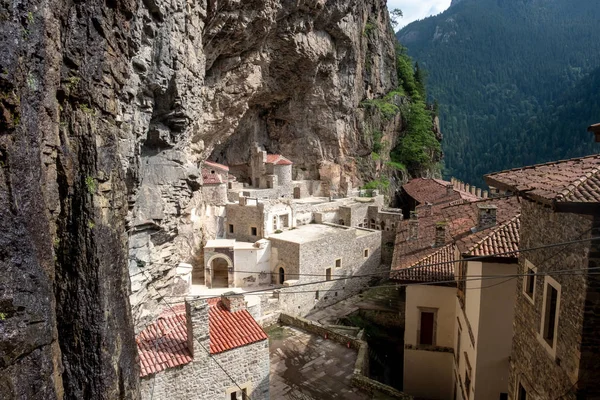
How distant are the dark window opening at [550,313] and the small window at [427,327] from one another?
7.44m

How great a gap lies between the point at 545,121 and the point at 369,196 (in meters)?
62.8

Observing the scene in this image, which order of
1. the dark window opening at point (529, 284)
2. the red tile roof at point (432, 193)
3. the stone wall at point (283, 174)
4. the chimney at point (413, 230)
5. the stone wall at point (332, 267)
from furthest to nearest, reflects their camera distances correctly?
the stone wall at point (283, 174)
the red tile roof at point (432, 193)
the stone wall at point (332, 267)
the chimney at point (413, 230)
the dark window opening at point (529, 284)

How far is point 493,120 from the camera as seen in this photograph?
88.8m

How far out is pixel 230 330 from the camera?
10.7m

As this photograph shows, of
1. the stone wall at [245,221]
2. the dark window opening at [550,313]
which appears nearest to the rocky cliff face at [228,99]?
the stone wall at [245,221]

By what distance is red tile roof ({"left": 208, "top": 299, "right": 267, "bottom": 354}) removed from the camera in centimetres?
1019

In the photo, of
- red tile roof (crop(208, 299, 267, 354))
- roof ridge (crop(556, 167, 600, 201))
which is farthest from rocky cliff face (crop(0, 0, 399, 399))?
roof ridge (crop(556, 167, 600, 201))

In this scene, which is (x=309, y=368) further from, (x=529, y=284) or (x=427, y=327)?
(x=529, y=284)

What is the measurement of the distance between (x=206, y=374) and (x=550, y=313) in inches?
323

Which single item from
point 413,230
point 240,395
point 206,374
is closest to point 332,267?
point 413,230

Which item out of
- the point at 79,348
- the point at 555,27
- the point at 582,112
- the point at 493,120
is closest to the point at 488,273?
the point at 79,348

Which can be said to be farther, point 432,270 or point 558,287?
point 432,270

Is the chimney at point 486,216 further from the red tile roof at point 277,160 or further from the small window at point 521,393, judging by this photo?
the red tile roof at point 277,160

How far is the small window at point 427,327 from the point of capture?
14.0m
